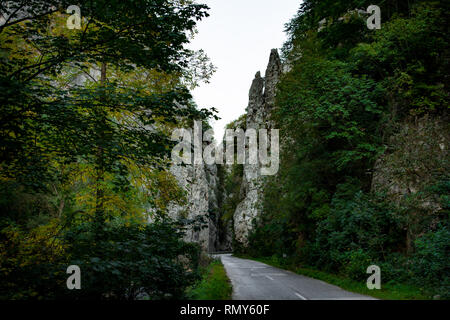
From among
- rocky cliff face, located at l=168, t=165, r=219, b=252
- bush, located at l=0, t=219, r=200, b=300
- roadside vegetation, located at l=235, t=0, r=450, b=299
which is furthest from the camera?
rocky cliff face, located at l=168, t=165, r=219, b=252

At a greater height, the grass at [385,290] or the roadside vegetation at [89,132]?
the roadside vegetation at [89,132]

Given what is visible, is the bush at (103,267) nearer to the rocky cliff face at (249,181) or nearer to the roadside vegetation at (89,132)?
the roadside vegetation at (89,132)

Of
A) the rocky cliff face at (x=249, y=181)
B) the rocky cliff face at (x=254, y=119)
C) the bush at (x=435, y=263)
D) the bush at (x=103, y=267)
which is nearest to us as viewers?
the bush at (x=103, y=267)

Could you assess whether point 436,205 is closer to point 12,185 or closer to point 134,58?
point 134,58

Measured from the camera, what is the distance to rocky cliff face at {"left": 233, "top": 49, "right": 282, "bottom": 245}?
42.3 metres

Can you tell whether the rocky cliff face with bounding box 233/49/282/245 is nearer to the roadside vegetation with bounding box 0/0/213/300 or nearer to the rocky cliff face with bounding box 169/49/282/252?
the rocky cliff face with bounding box 169/49/282/252

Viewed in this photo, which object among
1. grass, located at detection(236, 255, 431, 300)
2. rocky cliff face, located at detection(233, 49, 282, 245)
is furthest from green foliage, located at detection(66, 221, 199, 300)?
rocky cliff face, located at detection(233, 49, 282, 245)

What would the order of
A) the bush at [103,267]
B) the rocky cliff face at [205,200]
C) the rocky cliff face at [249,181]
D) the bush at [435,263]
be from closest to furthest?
the bush at [103,267] < the bush at [435,263] < the rocky cliff face at [205,200] < the rocky cliff face at [249,181]

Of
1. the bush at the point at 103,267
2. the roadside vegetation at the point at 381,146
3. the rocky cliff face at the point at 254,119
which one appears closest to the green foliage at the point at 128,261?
the bush at the point at 103,267

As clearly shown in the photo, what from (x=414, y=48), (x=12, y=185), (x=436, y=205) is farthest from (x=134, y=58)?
(x=414, y=48)

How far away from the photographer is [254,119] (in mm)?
48500

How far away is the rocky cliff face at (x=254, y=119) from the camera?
139ft

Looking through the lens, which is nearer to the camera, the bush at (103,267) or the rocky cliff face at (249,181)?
the bush at (103,267)
